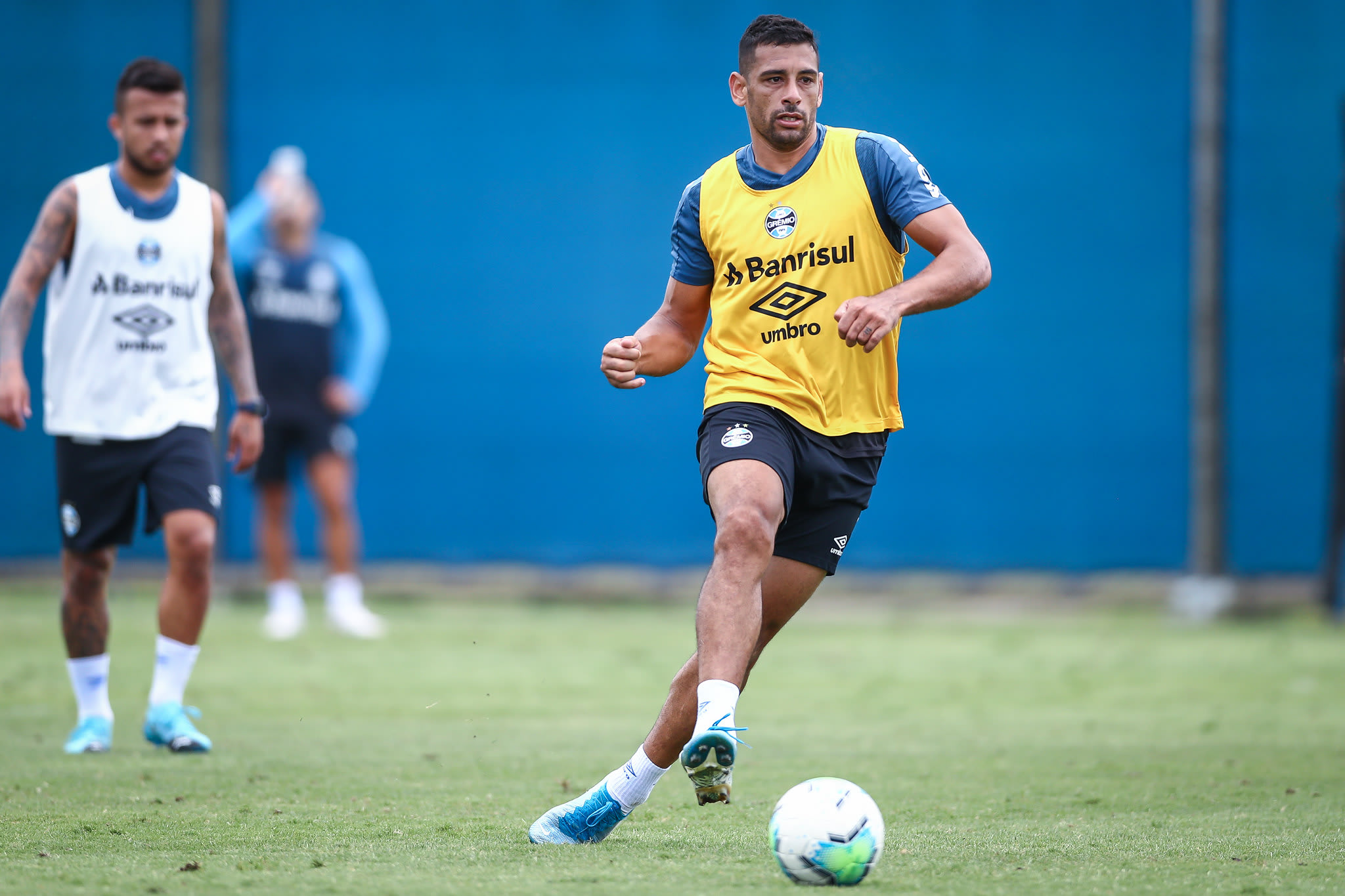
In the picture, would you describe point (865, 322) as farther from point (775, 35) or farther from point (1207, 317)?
point (1207, 317)

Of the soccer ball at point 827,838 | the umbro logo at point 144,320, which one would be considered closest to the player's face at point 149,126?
the umbro logo at point 144,320

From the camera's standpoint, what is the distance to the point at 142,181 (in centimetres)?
648

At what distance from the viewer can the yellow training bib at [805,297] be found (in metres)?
4.78

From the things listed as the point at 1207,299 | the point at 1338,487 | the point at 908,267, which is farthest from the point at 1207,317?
the point at 908,267

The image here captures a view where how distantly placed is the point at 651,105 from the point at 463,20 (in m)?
1.78

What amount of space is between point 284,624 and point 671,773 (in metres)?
5.34

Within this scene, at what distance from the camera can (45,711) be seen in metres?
7.64

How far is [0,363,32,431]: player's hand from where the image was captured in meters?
5.96

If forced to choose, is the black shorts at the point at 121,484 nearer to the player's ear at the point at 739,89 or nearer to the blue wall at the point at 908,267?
the player's ear at the point at 739,89

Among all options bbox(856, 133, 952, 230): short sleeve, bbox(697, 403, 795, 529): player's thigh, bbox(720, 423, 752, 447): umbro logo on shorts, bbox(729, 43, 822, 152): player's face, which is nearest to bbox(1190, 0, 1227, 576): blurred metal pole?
bbox(856, 133, 952, 230): short sleeve

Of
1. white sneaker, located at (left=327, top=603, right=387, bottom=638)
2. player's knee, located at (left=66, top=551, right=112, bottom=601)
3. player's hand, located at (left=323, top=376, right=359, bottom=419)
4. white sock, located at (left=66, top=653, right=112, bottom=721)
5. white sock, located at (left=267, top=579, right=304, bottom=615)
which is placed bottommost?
white sneaker, located at (left=327, top=603, right=387, bottom=638)

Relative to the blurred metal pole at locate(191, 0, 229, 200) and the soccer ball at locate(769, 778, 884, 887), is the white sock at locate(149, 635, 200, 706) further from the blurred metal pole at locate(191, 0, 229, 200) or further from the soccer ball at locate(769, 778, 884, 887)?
the blurred metal pole at locate(191, 0, 229, 200)

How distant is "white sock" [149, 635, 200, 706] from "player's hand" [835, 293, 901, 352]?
341 centimetres

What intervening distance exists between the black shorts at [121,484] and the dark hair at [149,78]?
1.35 meters
